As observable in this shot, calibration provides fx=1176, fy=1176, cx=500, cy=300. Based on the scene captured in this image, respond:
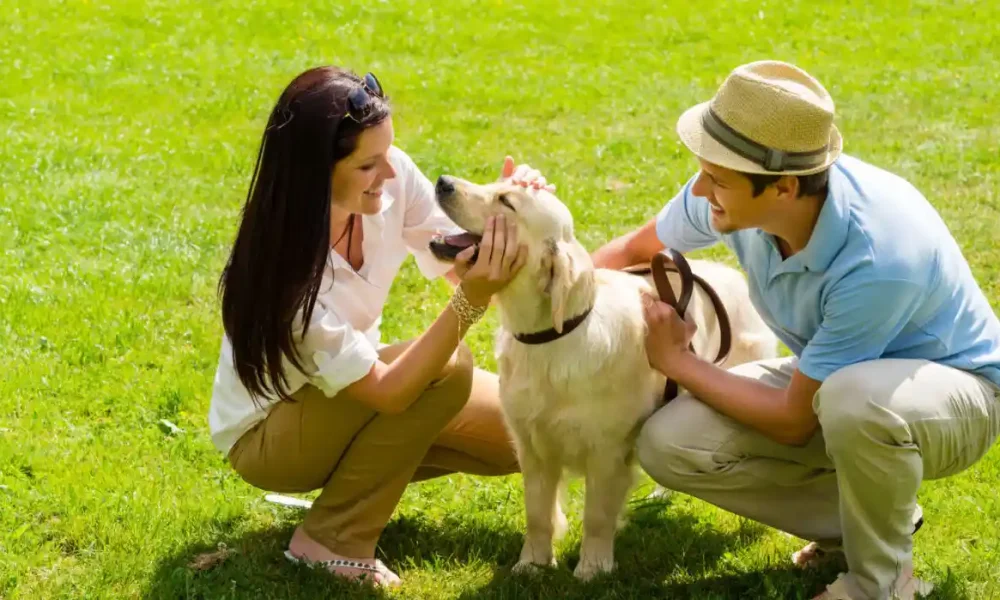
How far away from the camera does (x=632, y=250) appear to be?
423 centimetres

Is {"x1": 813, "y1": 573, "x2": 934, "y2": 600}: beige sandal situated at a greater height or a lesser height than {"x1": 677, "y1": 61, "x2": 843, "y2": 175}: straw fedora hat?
lesser

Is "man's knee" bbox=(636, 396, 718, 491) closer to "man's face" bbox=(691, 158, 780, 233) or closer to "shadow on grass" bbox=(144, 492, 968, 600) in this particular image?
"shadow on grass" bbox=(144, 492, 968, 600)

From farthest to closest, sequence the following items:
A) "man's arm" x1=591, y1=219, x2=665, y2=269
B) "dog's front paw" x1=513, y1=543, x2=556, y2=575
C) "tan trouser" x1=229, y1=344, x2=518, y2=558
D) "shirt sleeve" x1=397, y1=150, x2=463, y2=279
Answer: "man's arm" x1=591, y1=219, x2=665, y2=269 → "shirt sleeve" x1=397, y1=150, x2=463, y2=279 → "dog's front paw" x1=513, y1=543, x2=556, y2=575 → "tan trouser" x1=229, y1=344, x2=518, y2=558

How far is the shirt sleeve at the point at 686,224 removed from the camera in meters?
3.81

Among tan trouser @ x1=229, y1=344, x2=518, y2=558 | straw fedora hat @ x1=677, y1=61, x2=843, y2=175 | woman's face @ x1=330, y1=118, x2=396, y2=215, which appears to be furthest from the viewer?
tan trouser @ x1=229, y1=344, x2=518, y2=558

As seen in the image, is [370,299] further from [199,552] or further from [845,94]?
[845,94]

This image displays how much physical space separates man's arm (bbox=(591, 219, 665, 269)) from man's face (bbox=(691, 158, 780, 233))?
2.59 ft

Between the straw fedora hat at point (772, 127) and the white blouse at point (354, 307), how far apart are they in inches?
40.0

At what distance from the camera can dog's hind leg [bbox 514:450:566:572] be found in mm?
3809

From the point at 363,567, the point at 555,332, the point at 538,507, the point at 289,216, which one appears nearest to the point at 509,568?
the point at 538,507

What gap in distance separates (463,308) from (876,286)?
1142 mm

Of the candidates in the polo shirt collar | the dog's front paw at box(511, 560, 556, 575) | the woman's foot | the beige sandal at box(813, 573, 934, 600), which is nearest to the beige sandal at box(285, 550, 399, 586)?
the woman's foot

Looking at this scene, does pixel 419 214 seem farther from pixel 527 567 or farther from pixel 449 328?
pixel 527 567

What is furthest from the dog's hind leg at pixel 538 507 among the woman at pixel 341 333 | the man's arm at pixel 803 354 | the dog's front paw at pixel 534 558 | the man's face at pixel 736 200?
the man's face at pixel 736 200
